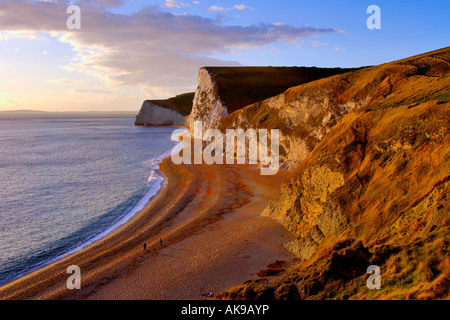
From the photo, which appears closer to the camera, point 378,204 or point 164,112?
point 378,204

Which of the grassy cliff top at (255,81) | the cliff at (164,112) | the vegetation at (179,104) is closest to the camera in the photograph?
the grassy cliff top at (255,81)

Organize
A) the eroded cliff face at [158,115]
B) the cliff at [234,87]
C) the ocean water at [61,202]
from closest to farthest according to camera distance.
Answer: the ocean water at [61,202] < the cliff at [234,87] < the eroded cliff face at [158,115]

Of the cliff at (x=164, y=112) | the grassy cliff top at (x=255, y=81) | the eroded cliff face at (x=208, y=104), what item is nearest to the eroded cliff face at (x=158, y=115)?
the cliff at (x=164, y=112)

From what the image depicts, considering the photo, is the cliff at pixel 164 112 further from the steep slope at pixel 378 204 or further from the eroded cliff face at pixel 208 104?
the steep slope at pixel 378 204

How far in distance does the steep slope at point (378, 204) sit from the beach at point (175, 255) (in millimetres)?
1746

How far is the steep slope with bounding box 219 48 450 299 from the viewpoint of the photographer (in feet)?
31.3

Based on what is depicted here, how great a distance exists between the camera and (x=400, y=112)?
57.3 feet

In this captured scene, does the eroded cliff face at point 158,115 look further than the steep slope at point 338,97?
Yes

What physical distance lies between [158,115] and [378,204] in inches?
6053

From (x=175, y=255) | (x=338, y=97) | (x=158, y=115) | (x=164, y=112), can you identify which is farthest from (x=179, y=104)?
(x=175, y=255)

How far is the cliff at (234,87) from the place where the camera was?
76688 mm

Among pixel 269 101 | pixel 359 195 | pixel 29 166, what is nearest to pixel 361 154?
pixel 359 195

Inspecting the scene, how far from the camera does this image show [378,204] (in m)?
14.4

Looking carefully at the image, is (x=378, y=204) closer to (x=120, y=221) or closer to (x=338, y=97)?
(x=120, y=221)
